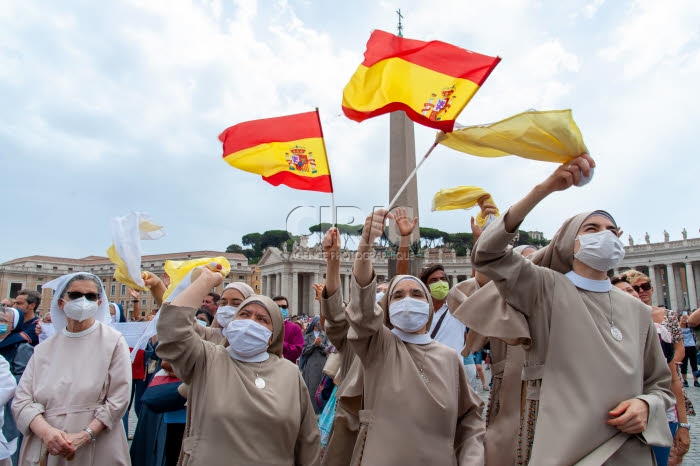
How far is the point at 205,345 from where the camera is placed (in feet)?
10.0

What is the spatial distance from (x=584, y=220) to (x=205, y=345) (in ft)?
7.46

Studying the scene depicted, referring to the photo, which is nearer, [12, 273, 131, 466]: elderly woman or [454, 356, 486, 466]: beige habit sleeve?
[454, 356, 486, 466]: beige habit sleeve

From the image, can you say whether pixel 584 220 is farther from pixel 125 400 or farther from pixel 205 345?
pixel 125 400

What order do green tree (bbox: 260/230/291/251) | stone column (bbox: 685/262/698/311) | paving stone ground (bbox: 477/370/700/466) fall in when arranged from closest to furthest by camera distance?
paving stone ground (bbox: 477/370/700/466) < stone column (bbox: 685/262/698/311) < green tree (bbox: 260/230/291/251)

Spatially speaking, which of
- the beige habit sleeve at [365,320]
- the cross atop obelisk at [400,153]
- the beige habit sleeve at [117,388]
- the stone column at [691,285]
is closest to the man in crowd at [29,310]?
the beige habit sleeve at [117,388]

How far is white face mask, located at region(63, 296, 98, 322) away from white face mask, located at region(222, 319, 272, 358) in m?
1.25

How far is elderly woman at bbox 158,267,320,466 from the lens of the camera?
2768mm

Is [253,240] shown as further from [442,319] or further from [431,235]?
[442,319]

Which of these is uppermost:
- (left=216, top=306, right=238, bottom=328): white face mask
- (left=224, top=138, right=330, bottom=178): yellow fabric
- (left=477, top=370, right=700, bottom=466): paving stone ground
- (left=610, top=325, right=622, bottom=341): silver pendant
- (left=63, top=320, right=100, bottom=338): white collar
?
(left=224, top=138, right=330, bottom=178): yellow fabric

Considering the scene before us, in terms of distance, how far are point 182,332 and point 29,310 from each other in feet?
14.0

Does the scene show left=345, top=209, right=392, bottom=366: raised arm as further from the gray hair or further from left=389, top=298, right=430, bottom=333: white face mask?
the gray hair

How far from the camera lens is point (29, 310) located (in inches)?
233

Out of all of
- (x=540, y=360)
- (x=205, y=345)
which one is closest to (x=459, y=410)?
(x=540, y=360)

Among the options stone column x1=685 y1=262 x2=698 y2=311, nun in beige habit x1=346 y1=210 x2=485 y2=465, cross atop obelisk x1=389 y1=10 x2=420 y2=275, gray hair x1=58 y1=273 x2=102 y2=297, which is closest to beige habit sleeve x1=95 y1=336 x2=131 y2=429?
gray hair x1=58 y1=273 x2=102 y2=297
